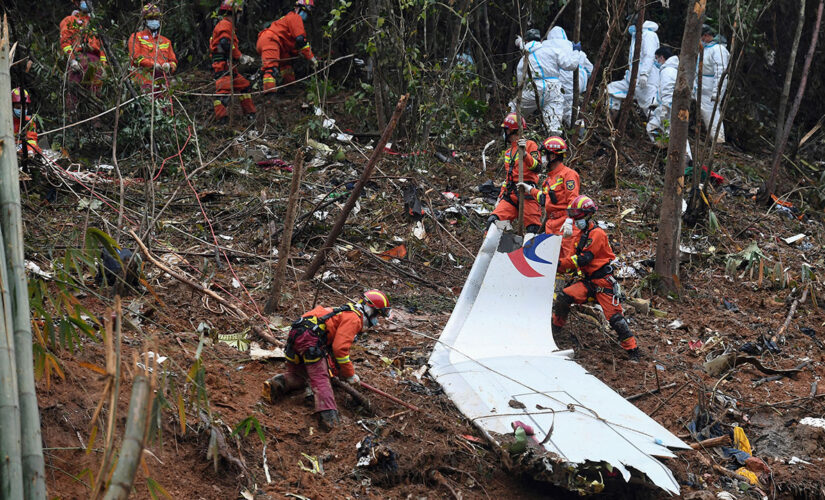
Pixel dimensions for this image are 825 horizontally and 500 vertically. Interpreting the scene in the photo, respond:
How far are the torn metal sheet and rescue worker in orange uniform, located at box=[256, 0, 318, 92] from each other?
4.41 metres

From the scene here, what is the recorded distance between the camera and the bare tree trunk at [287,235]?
5.12 metres

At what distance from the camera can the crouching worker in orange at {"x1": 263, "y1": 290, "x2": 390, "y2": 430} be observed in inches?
172

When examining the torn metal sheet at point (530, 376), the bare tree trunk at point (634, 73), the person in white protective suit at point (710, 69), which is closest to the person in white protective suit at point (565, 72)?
the bare tree trunk at point (634, 73)

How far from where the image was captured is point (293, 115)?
9.90 meters

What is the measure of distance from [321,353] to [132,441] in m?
2.95

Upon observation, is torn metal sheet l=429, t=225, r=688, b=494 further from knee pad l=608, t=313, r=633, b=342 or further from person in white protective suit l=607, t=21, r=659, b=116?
person in white protective suit l=607, t=21, r=659, b=116

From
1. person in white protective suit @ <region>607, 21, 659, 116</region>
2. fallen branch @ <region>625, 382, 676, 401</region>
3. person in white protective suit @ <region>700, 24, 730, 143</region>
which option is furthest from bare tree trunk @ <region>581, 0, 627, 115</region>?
fallen branch @ <region>625, 382, 676, 401</region>

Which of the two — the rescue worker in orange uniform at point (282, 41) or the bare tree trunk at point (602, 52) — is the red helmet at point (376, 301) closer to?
the bare tree trunk at point (602, 52)

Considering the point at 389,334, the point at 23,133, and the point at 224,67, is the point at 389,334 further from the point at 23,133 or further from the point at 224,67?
the point at 224,67

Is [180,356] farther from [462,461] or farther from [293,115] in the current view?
[293,115]

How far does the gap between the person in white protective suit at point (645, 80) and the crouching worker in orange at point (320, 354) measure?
760cm

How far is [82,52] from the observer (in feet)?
25.9

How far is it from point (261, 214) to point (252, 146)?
5.59 ft

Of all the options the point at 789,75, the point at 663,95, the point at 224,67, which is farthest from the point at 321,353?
the point at 663,95
